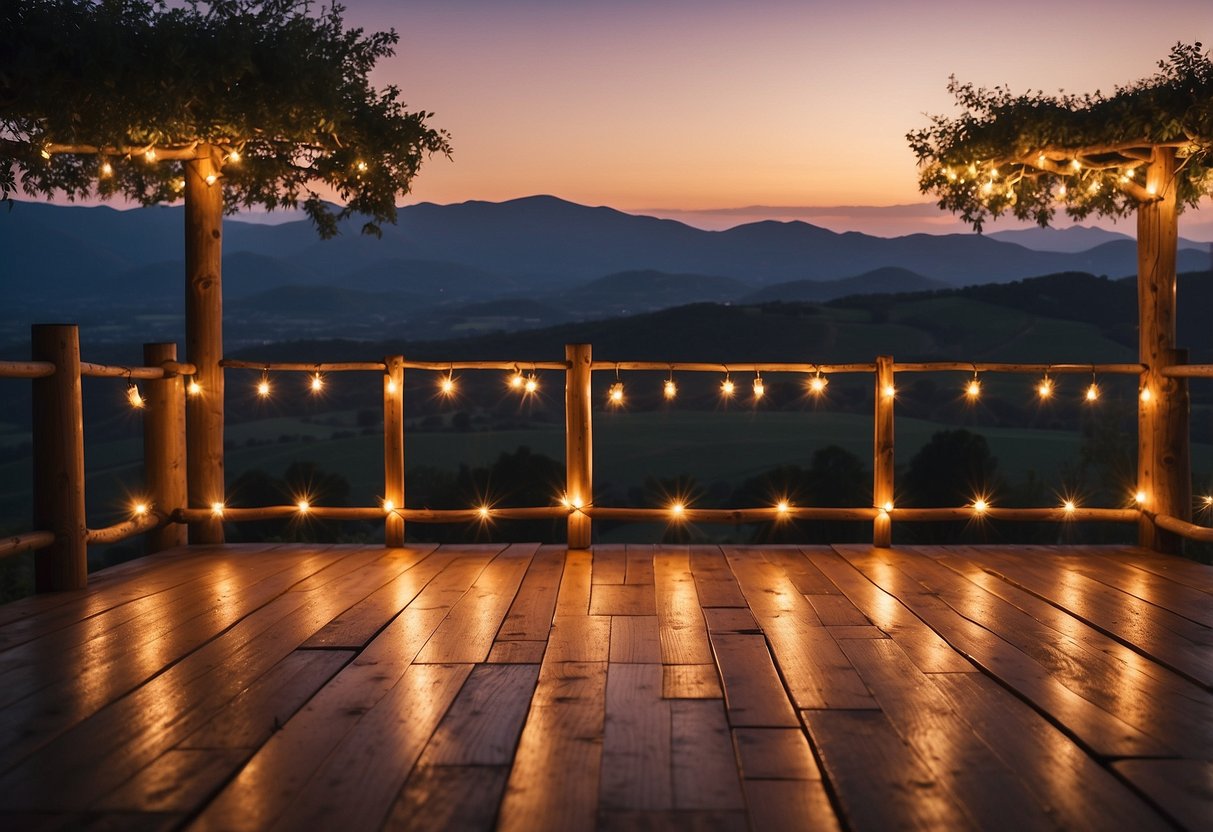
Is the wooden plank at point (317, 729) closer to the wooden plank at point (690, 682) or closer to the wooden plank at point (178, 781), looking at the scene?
the wooden plank at point (178, 781)

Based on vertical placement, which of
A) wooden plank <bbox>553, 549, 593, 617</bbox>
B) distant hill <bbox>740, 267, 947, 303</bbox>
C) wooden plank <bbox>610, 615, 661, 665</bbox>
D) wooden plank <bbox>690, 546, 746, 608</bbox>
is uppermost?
distant hill <bbox>740, 267, 947, 303</bbox>

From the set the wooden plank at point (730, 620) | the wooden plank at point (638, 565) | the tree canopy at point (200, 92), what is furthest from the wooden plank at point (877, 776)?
the tree canopy at point (200, 92)

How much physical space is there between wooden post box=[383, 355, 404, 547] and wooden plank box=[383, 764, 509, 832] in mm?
3531

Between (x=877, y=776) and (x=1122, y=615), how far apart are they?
2250mm

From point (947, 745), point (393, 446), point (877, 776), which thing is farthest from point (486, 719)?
point (393, 446)

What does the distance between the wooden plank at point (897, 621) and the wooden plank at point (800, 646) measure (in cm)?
23

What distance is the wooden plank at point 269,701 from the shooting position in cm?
256

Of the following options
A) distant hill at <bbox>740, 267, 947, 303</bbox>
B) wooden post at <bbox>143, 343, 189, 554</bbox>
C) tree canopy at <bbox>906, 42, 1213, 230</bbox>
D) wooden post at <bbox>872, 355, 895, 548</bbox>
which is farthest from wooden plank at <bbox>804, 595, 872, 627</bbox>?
distant hill at <bbox>740, 267, 947, 303</bbox>

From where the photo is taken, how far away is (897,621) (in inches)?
156

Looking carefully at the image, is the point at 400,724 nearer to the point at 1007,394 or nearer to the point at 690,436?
the point at 690,436

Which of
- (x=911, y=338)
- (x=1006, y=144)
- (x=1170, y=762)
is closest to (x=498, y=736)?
(x=1170, y=762)

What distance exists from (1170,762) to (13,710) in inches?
116

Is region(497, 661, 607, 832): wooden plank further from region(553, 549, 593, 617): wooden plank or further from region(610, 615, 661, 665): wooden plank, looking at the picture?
region(553, 549, 593, 617): wooden plank

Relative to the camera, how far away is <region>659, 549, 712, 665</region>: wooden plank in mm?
3428
